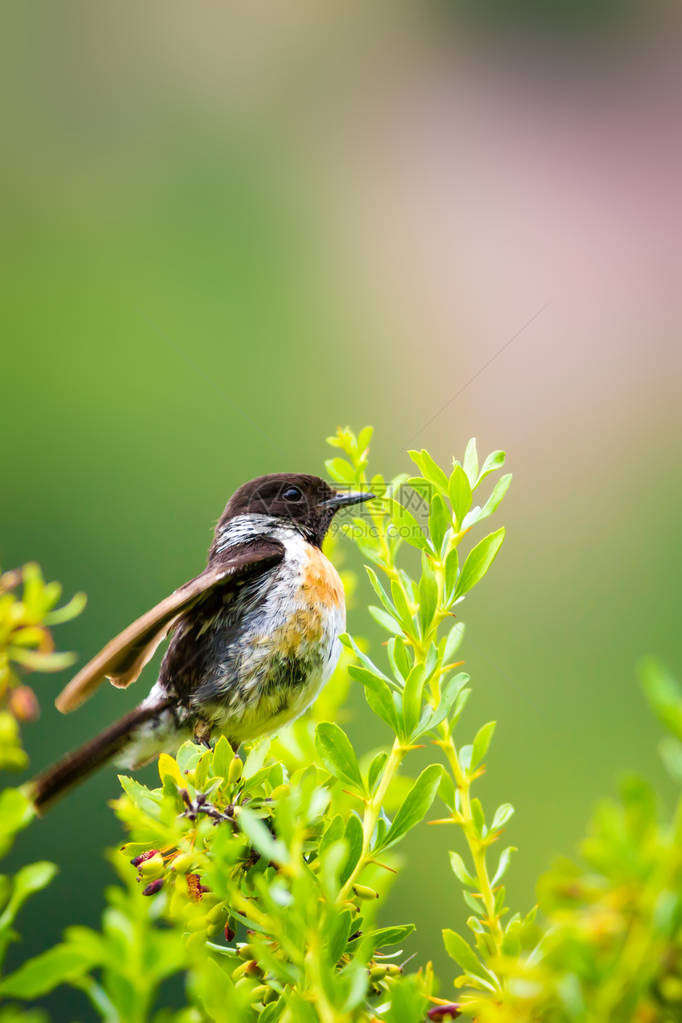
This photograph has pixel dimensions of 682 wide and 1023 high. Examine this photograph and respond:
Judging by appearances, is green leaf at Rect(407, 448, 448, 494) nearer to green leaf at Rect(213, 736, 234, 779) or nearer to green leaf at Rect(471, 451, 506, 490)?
green leaf at Rect(471, 451, 506, 490)

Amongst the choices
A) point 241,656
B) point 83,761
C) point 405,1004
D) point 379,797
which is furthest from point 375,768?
point 241,656

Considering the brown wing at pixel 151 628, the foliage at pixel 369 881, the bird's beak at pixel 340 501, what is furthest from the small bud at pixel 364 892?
the bird's beak at pixel 340 501

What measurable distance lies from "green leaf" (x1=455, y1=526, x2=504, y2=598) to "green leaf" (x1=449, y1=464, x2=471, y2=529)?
0.05m

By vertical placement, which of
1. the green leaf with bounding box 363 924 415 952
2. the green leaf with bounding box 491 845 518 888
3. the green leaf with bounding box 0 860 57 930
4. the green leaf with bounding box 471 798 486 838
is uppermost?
the green leaf with bounding box 0 860 57 930

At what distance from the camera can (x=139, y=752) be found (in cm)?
197

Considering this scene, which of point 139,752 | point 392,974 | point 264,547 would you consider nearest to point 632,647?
point 264,547

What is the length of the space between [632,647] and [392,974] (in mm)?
4860

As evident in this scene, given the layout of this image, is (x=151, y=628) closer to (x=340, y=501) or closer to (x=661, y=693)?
(x=340, y=501)

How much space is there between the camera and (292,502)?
9.05ft

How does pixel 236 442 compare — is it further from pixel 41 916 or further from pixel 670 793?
pixel 670 793

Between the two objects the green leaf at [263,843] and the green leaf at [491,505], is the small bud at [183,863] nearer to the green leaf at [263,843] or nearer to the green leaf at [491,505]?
the green leaf at [263,843]

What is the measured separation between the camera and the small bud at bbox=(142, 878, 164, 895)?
1066mm

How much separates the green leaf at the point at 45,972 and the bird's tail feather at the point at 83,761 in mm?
697

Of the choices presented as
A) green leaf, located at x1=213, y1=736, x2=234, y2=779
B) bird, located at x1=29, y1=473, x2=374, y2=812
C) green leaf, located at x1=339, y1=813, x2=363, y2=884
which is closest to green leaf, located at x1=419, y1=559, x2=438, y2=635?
green leaf, located at x1=339, y1=813, x2=363, y2=884
